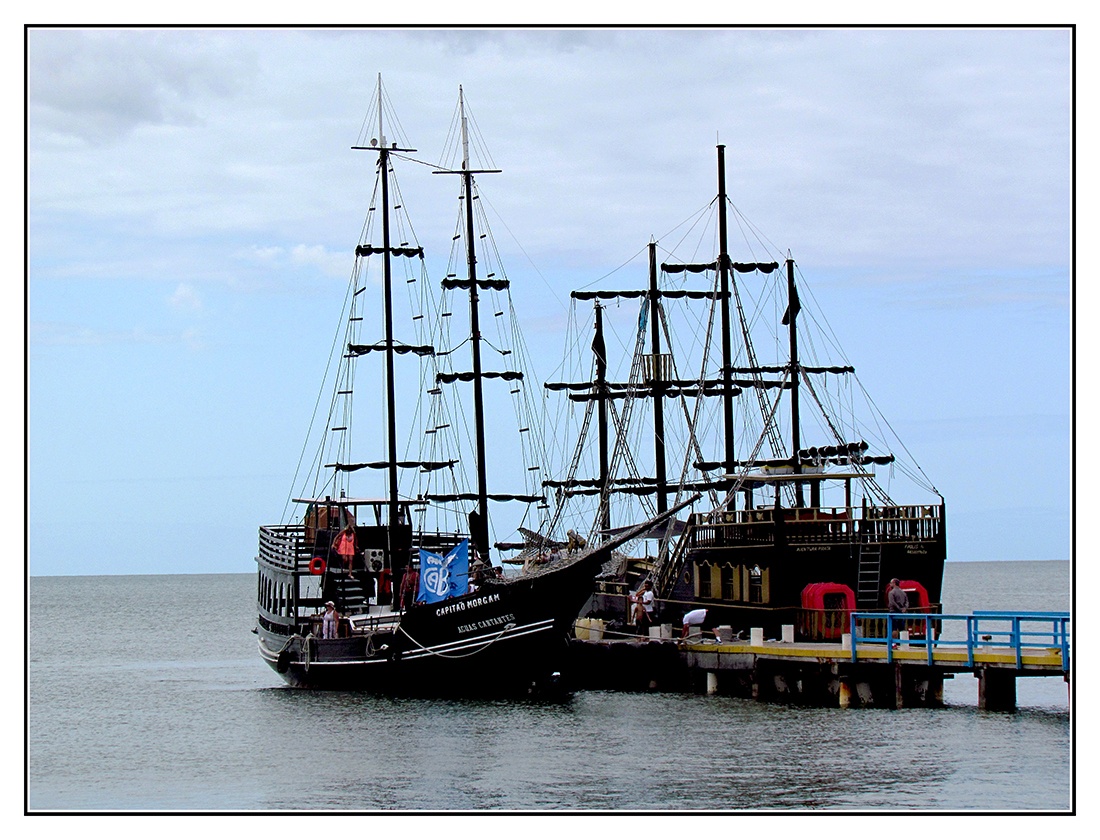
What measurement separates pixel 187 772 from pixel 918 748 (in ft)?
55.4

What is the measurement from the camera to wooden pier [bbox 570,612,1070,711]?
1642 inches

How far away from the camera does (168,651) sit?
96438mm

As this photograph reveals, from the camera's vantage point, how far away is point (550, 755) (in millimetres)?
39250

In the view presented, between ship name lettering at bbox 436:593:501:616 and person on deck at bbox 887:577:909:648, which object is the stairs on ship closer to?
ship name lettering at bbox 436:593:501:616

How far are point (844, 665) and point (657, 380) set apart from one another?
25.9 meters

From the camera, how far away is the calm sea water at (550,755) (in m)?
33.8

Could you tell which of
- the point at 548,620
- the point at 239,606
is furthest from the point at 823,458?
the point at 239,606

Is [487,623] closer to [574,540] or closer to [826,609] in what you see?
[826,609]

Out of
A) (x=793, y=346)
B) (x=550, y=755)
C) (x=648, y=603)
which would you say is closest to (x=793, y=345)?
(x=793, y=346)

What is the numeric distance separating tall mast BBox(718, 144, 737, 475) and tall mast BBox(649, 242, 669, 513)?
261 inches

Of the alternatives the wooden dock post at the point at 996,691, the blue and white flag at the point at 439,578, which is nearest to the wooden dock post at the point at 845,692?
the wooden dock post at the point at 996,691

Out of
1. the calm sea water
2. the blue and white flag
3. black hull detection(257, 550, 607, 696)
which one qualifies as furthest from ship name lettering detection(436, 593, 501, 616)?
the calm sea water

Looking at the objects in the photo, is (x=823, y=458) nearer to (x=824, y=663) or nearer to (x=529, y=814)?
(x=824, y=663)

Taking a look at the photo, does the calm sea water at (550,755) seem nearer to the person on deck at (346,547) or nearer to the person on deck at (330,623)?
the person on deck at (330,623)
